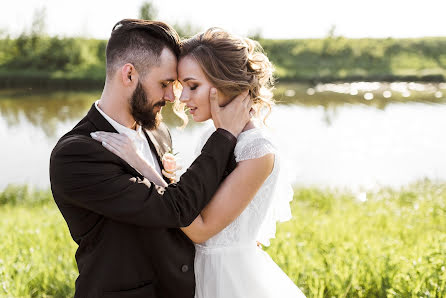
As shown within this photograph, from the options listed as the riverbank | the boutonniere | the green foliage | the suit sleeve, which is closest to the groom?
the suit sleeve

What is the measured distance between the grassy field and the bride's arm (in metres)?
1.91

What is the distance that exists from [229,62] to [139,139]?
26.3 inches

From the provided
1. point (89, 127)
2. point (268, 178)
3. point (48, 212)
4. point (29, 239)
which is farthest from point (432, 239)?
point (48, 212)

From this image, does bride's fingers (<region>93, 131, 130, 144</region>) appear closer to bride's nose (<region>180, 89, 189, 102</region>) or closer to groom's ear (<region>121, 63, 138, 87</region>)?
groom's ear (<region>121, 63, 138, 87</region>)

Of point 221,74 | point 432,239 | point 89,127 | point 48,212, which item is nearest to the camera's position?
point 89,127

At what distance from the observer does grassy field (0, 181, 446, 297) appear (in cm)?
425

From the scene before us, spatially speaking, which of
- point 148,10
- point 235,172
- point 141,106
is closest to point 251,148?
point 235,172

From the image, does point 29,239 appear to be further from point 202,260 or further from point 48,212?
point 202,260

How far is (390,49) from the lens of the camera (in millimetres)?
47656

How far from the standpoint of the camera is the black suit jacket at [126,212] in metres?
2.32

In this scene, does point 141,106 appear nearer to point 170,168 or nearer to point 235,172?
point 170,168

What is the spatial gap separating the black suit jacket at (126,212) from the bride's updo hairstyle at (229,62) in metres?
0.35

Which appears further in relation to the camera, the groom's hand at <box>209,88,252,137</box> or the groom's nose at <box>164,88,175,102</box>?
the groom's nose at <box>164,88,175,102</box>

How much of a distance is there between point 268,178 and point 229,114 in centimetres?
40
